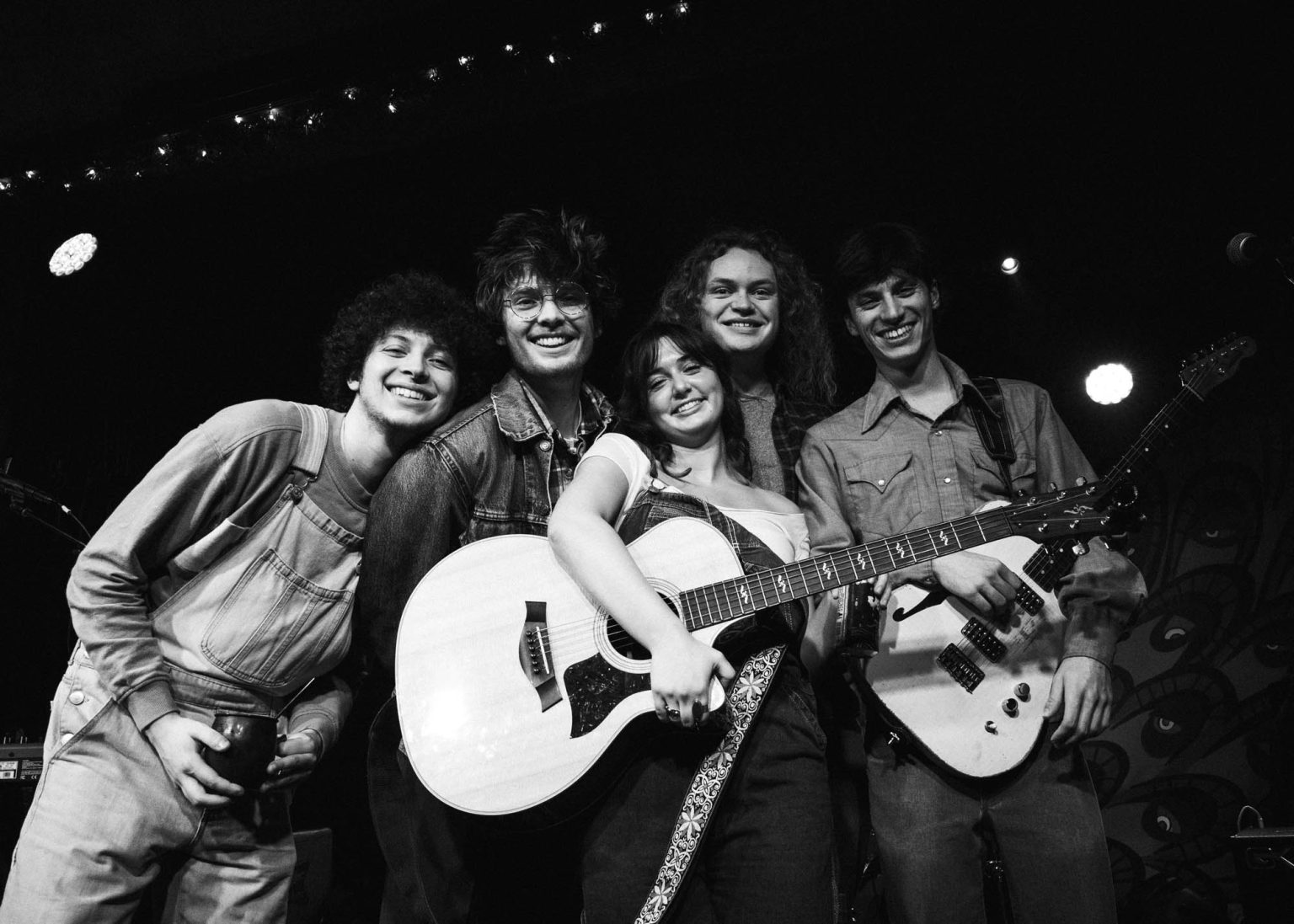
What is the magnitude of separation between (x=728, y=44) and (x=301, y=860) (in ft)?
12.7

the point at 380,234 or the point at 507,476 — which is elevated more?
the point at 380,234

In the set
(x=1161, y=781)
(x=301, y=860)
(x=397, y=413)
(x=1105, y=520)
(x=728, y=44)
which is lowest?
(x=1161, y=781)

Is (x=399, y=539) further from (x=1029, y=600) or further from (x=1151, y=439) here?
(x=1151, y=439)

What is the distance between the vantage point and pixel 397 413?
2.76 m

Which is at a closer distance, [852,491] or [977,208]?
[852,491]

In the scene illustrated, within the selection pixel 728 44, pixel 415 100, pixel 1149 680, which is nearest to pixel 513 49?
pixel 415 100

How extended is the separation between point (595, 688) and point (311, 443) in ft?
4.05

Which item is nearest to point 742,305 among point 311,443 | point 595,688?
point 311,443

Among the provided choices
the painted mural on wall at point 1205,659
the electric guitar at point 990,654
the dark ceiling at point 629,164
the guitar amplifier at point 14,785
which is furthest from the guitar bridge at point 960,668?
the guitar amplifier at point 14,785

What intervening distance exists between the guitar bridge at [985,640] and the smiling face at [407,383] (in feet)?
5.95

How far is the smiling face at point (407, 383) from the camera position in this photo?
278 cm

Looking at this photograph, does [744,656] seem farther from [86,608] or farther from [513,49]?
[513,49]

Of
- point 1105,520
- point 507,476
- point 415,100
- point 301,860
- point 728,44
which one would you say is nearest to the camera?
point 1105,520

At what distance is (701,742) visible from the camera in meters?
1.93
